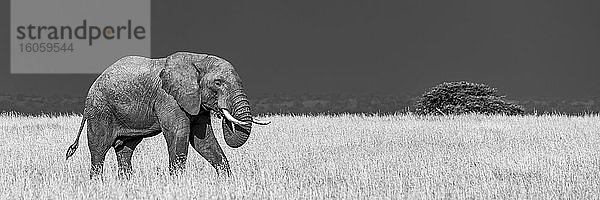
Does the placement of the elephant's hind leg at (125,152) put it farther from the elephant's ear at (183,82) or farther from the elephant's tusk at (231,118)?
the elephant's tusk at (231,118)

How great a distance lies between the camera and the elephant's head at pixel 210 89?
11680 millimetres

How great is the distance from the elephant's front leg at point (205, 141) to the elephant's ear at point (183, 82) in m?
0.57

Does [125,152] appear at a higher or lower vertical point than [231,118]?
lower

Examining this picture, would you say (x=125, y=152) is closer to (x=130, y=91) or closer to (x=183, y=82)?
(x=130, y=91)

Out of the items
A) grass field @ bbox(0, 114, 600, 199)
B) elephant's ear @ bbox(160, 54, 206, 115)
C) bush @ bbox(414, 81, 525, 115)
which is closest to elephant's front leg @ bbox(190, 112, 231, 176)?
grass field @ bbox(0, 114, 600, 199)

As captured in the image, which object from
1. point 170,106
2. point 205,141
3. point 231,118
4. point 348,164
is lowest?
point 348,164

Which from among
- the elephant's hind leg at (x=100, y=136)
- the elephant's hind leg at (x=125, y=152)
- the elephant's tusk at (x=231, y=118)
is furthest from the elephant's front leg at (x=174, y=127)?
the elephant's hind leg at (x=125, y=152)

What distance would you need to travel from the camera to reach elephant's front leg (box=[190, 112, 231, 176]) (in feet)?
41.0

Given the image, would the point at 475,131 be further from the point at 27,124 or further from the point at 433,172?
the point at 27,124

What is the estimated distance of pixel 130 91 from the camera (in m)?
12.3

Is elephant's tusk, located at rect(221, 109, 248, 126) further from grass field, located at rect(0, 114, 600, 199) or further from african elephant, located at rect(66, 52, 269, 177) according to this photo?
grass field, located at rect(0, 114, 600, 199)

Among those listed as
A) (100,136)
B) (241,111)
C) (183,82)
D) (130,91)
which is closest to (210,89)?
(183,82)

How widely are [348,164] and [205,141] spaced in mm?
3649

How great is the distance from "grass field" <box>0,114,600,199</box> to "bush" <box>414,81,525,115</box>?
8.13 metres
